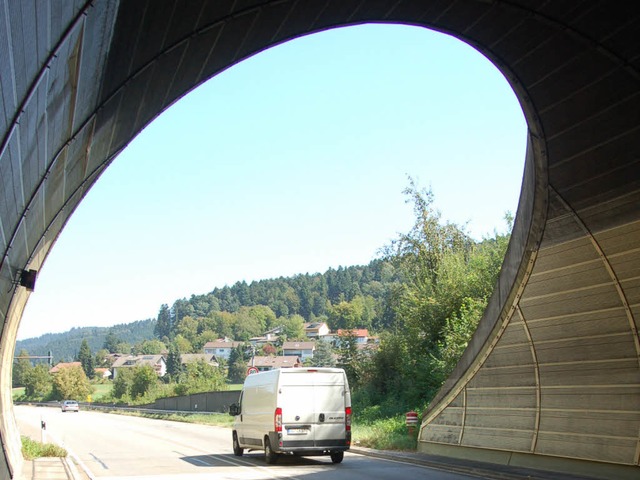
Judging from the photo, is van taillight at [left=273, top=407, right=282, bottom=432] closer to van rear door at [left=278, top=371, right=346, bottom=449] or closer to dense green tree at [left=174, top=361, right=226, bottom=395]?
van rear door at [left=278, top=371, right=346, bottom=449]

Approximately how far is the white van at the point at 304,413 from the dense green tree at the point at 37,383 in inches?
4969

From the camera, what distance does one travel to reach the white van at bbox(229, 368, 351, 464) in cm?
1875

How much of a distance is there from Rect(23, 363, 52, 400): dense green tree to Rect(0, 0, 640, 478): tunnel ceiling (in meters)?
128

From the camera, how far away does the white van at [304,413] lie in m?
18.8

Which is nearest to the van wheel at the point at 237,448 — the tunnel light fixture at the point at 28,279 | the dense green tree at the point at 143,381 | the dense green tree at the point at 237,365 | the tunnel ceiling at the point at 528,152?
the tunnel ceiling at the point at 528,152

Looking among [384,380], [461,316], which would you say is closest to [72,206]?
[461,316]

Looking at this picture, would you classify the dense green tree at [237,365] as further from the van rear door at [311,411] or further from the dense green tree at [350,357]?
the van rear door at [311,411]

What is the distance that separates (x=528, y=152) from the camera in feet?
50.5

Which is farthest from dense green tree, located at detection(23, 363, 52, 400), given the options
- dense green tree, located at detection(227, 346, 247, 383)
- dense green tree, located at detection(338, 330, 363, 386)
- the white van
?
the white van

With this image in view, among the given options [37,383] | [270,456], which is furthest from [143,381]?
[270,456]

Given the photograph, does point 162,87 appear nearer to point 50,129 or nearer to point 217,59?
point 217,59

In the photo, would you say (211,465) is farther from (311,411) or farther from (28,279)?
(28,279)

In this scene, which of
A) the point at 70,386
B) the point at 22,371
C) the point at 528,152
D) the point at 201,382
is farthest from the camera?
the point at 22,371

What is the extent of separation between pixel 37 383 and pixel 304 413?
131283 mm
